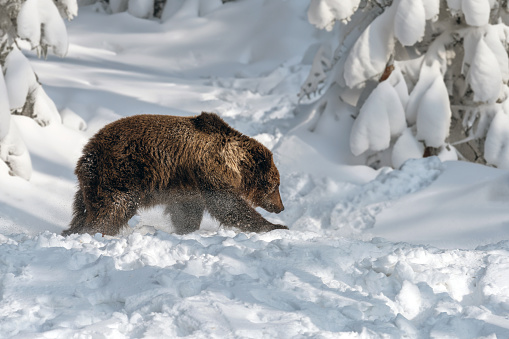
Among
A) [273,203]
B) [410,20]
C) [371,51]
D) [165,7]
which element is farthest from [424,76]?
[165,7]

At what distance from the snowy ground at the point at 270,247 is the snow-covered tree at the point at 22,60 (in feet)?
0.87

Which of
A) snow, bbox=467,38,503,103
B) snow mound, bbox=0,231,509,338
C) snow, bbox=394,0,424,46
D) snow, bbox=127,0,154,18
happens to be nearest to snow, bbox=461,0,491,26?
snow, bbox=467,38,503,103

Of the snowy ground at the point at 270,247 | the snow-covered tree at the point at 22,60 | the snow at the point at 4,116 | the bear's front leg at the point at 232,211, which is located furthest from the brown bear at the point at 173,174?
the snow-covered tree at the point at 22,60

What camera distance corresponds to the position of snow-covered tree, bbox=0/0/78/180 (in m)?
7.68

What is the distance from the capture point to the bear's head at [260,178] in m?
5.75

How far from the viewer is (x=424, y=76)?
28.2 feet

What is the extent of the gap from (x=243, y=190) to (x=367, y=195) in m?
2.47

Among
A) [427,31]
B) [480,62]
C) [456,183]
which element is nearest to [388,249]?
[456,183]

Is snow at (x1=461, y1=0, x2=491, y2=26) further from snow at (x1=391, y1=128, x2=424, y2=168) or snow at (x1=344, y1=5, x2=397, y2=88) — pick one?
snow at (x1=391, y1=128, x2=424, y2=168)

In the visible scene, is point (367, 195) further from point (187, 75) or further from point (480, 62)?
point (187, 75)

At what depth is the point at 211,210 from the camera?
554cm

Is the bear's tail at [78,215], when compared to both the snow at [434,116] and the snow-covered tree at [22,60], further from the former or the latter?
the snow at [434,116]

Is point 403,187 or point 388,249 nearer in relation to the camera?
point 388,249

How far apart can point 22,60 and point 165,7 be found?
397 inches
